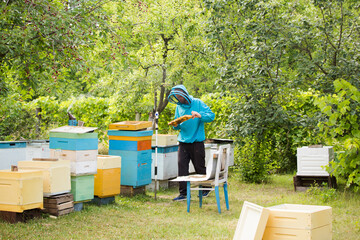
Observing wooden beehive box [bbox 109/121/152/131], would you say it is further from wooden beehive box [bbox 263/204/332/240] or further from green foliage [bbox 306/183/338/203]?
wooden beehive box [bbox 263/204/332/240]

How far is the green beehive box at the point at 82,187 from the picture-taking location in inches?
232

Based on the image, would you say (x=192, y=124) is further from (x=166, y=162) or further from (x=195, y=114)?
(x=166, y=162)

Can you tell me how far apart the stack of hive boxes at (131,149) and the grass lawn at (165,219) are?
1.21 ft

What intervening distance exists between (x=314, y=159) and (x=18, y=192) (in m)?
5.31

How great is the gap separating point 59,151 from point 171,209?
1.97m

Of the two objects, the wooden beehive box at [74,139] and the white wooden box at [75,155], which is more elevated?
the wooden beehive box at [74,139]

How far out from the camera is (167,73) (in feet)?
37.7

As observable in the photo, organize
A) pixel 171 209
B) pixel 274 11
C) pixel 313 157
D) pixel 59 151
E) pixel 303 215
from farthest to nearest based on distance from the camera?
pixel 274 11 → pixel 313 157 → pixel 171 209 → pixel 59 151 → pixel 303 215

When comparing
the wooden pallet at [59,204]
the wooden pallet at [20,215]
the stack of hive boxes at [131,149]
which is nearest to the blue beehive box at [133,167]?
the stack of hive boxes at [131,149]

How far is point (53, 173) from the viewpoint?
5531mm

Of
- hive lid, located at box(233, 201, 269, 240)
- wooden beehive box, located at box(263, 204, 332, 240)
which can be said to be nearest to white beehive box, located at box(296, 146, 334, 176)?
wooden beehive box, located at box(263, 204, 332, 240)

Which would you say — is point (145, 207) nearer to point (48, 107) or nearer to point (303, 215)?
point (303, 215)

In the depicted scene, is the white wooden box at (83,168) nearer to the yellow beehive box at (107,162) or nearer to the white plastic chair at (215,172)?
the yellow beehive box at (107,162)

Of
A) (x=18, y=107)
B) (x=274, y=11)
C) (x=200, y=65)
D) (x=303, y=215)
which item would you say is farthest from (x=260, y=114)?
(x=18, y=107)
